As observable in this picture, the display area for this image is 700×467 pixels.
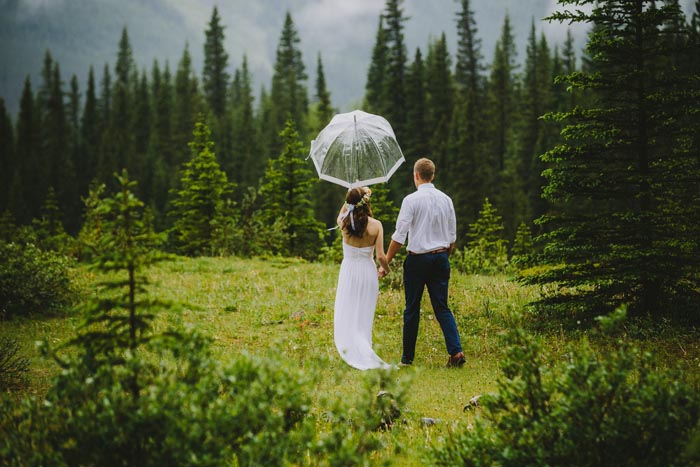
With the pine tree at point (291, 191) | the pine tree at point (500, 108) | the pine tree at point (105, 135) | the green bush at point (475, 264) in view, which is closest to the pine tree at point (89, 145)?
the pine tree at point (105, 135)

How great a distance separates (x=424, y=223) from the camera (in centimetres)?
734

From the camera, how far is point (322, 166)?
8195 mm

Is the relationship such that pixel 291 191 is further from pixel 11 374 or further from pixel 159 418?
pixel 159 418

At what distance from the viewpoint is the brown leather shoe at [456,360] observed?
7395 mm

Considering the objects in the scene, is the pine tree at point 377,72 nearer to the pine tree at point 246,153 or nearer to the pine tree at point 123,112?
the pine tree at point 246,153

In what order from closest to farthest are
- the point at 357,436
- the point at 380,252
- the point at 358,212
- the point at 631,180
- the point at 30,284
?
the point at 357,436 < the point at 358,212 < the point at 380,252 < the point at 631,180 < the point at 30,284

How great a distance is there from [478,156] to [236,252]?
34.2m

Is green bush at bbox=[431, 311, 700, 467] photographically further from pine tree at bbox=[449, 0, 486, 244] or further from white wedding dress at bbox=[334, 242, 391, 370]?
pine tree at bbox=[449, 0, 486, 244]

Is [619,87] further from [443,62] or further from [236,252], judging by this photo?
[443,62]

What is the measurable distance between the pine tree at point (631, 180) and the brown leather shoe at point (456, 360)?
2.30 m

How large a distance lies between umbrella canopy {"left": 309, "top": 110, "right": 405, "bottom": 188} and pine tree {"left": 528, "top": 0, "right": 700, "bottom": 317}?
9.16 ft

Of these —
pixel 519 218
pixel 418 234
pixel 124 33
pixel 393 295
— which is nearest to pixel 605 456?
pixel 418 234

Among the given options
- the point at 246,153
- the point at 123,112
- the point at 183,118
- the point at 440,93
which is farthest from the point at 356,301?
the point at 123,112

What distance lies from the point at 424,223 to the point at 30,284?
8912 millimetres
